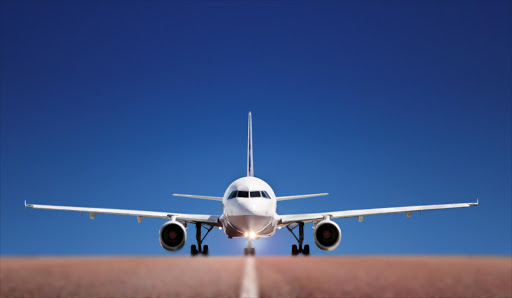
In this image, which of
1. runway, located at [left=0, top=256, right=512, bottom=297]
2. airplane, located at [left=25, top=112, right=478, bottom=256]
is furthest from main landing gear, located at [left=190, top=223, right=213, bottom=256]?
runway, located at [left=0, top=256, right=512, bottom=297]

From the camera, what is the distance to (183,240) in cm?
2559

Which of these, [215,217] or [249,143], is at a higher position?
[249,143]

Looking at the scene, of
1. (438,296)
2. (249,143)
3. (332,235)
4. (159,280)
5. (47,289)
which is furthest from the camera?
(249,143)

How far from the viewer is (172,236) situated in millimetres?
25500

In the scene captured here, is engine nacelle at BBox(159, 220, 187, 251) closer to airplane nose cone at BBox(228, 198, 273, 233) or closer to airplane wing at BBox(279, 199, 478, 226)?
airplane nose cone at BBox(228, 198, 273, 233)

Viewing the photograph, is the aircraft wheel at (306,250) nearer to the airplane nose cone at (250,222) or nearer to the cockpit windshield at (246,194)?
the airplane nose cone at (250,222)

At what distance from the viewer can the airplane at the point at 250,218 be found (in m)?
24.6

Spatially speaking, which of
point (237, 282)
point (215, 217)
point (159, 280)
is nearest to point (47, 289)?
point (159, 280)

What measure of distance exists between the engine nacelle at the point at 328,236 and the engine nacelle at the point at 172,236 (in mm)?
6253

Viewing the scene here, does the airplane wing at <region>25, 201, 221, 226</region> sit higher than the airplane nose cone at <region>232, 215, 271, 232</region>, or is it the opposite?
the airplane wing at <region>25, 201, 221, 226</region>

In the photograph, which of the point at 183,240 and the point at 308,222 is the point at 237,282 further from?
the point at 308,222

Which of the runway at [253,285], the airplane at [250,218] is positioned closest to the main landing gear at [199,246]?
the airplane at [250,218]

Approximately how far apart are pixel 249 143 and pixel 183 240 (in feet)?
50.4

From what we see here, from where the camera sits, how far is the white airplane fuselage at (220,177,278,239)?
24.4 m
